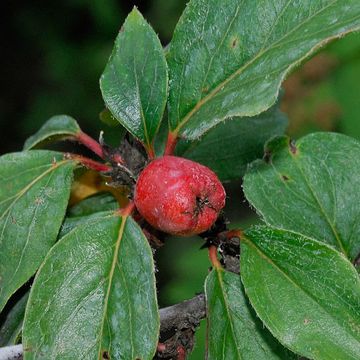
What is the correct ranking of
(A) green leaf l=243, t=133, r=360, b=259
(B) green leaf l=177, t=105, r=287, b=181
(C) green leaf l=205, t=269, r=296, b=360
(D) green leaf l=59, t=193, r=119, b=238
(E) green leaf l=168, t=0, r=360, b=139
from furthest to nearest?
(B) green leaf l=177, t=105, r=287, b=181 → (D) green leaf l=59, t=193, r=119, b=238 → (A) green leaf l=243, t=133, r=360, b=259 → (C) green leaf l=205, t=269, r=296, b=360 → (E) green leaf l=168, t=0, r=360, b=139

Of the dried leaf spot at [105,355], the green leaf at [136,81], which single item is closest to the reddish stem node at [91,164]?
the green leaf at [136,81]

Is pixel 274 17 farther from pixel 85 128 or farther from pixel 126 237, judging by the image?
pixel 85 128

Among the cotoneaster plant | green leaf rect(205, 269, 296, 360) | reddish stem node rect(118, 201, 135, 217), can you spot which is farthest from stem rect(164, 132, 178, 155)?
green leaf rect(205, 269, 296, 360)

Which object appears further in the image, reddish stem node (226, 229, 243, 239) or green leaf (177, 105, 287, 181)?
green leaf (177, 105, 287, 181)

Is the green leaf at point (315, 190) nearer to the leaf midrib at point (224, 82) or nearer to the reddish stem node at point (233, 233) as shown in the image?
the reddish stem node at point (233, 233)

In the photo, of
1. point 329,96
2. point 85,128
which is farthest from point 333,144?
point 85,128

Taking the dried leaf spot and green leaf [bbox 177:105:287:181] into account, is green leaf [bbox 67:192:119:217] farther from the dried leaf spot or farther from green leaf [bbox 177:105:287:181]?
the dried leaf spot
